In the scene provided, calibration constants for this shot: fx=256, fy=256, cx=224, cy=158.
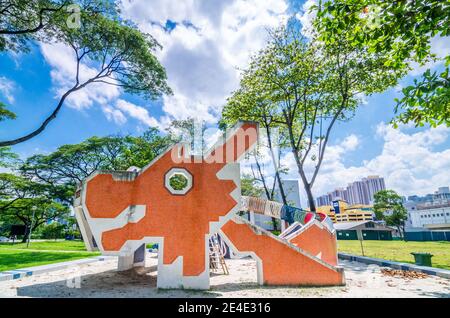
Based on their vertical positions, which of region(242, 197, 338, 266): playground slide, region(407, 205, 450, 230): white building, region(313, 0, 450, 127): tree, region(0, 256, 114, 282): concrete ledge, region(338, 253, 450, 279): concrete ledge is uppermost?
region(313, 0, 450, 127): tree

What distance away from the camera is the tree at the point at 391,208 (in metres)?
47.2

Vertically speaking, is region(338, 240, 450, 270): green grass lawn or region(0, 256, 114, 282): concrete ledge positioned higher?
region(0, 256, 114, 282): concrete ledge

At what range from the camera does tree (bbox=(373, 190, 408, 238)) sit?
4722 centimetres

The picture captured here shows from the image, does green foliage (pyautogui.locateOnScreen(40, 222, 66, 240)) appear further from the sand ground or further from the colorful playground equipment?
the colorful playground equipment

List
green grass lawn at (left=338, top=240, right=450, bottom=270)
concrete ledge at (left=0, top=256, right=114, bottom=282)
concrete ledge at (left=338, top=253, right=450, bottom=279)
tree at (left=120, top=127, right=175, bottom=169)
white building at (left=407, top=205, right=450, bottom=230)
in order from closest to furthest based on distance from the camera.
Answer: concrete ledge at (left=0, top=256, right=114, bottom=282)
concrete ledge at (left=338, top=253, right=450, bottom=279)
green grass lawn at (left=338, top=240, right=450, bottom=270)
tree at (left=120, top=127, right=175, bottom=169)
white building at (left=407, top=205, right=450, bottom=230)

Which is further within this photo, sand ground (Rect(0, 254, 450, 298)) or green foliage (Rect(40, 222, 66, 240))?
green foliage (Rect(40, 222, 66, 240))

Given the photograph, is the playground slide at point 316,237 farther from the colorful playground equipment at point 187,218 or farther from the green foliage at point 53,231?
Result: the green foliage at point 53,231

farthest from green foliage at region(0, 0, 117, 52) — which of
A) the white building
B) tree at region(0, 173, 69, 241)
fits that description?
the white building

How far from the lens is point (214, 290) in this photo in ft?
25.0

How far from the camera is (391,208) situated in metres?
48.8

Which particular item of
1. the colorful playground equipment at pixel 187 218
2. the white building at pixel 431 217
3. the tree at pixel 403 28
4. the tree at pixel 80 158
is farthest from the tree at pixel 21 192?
the white building at pixel 431 217

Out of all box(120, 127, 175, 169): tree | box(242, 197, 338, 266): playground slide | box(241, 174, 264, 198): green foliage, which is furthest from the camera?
box(241, 174, 264, 198): green foliage

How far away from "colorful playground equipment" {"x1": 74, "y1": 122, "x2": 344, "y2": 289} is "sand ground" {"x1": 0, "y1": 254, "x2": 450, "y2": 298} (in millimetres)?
561

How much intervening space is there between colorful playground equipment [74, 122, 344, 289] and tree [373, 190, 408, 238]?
48.4 meters
